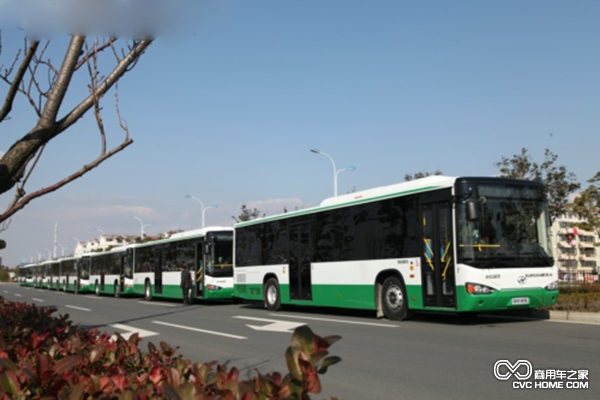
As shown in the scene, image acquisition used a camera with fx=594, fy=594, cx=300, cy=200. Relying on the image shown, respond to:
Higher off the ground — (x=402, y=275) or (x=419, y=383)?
(x=402, y=275)

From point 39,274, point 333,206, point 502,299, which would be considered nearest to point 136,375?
point 502,299

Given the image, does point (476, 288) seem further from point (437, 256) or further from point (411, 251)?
point (411, 251)

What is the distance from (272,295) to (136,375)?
1625 centimetres

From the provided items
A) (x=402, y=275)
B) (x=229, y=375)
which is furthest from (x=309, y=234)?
(x=229, y=375)

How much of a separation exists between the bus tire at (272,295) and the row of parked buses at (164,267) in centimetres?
456

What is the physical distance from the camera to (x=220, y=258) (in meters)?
24.4

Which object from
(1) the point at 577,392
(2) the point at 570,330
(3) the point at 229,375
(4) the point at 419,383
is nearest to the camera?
(3) the point at 229,375

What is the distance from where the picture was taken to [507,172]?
2672cm

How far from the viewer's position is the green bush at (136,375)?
2.22m

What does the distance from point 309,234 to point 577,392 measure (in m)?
11.7

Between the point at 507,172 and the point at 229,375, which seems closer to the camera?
the point at 229,375

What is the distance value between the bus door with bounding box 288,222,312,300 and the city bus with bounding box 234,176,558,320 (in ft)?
0.23

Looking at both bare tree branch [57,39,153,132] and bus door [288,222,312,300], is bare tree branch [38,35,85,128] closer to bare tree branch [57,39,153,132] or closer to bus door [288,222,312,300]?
bare tree branch [57,39,153,132]

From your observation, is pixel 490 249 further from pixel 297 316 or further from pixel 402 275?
pixel 297 316
